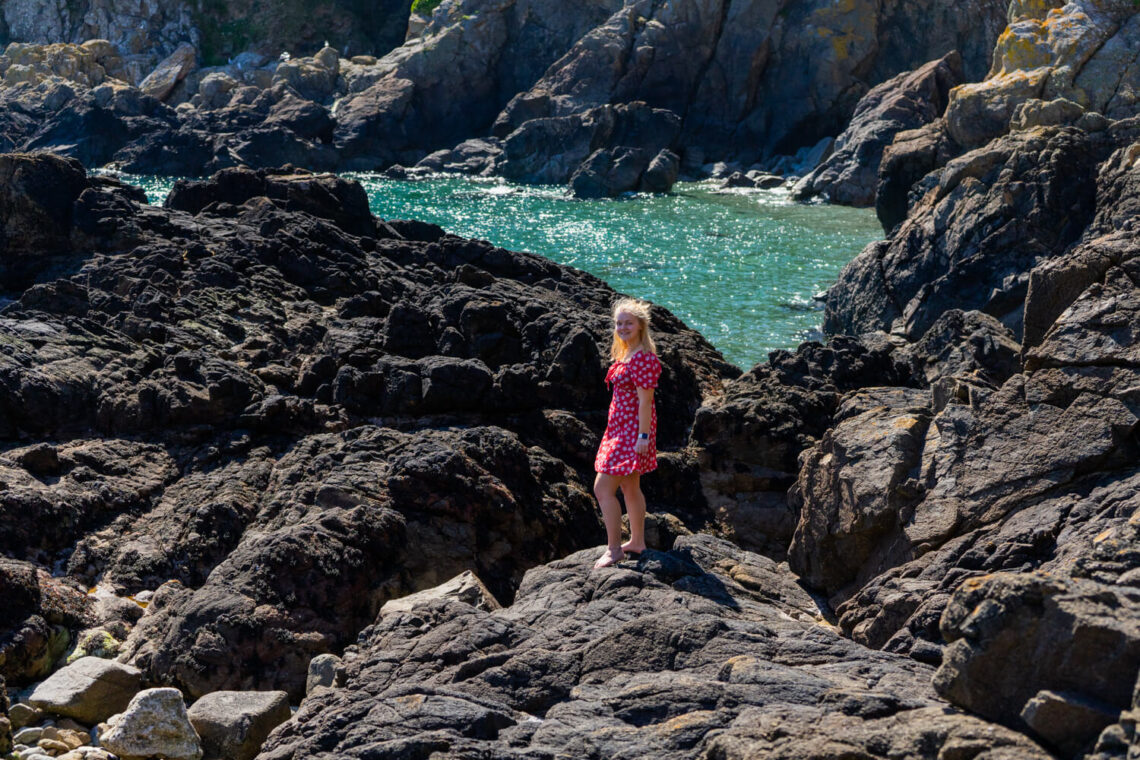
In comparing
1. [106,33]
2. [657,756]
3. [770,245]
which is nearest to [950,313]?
[657,756]

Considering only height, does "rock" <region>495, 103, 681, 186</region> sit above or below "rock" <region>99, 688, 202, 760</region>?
above

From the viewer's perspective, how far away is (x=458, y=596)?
7.51 metres

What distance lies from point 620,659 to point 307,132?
71179 mm

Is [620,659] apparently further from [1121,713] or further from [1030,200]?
[1030,200]

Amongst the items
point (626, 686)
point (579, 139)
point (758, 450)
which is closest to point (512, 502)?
point (758, 450)

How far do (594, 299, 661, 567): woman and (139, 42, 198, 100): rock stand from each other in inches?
3482

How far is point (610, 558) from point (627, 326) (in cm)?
173

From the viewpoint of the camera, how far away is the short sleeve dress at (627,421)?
7852mm

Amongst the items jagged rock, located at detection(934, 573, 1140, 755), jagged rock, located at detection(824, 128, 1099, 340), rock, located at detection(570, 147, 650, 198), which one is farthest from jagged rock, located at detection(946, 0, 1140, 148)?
jagged rock, located at detection(934, 573, 1140, 755)

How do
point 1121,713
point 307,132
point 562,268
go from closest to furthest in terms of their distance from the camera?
1. point 1121,713
2. point 562,268
3. point 307,132

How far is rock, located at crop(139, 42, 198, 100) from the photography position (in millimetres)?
88312

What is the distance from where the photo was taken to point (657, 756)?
4.77 metres

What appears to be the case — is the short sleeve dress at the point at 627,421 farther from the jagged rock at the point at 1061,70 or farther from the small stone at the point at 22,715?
the jagged rock at the point at 1061,70

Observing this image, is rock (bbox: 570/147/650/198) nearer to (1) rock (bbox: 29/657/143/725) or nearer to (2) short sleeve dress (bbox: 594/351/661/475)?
(2) short sleeve dress (bbox: 594/351/661/475)
